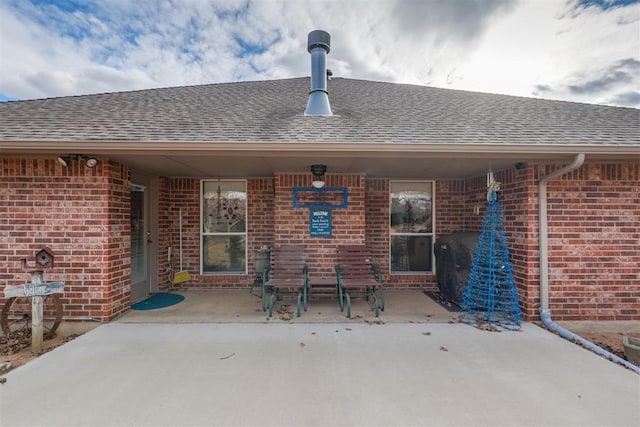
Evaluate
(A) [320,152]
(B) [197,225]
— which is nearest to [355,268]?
(A) [320,152]

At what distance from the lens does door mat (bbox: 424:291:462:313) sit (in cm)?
461

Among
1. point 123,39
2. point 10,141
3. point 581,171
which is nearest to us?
point 10,141

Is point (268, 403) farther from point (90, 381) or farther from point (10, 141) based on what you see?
point (10, 141)

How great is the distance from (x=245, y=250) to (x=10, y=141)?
3741 millimetres

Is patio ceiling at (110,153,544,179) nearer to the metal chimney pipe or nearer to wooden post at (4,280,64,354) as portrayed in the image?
the metal chimney pipe

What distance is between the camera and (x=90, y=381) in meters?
2.54

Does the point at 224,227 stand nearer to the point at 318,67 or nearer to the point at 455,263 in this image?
the point at 318,67

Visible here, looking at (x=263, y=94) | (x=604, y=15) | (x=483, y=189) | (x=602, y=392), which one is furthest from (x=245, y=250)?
(x=604, y=15)

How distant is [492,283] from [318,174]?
3.10m

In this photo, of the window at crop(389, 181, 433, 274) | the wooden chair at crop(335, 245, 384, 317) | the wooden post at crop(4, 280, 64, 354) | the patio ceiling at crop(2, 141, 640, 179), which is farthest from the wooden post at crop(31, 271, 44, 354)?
the window at crop(389, 181, 433, 274)

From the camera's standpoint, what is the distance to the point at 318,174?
475 cm

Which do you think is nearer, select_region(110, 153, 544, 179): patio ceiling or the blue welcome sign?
select_region(110, 153, 544, 179): patio ceiling

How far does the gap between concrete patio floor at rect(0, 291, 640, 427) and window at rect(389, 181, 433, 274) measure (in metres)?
2.26

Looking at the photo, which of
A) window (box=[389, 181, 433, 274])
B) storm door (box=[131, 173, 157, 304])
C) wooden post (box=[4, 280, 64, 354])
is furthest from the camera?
window (box=[389, 181, 433, 274])
